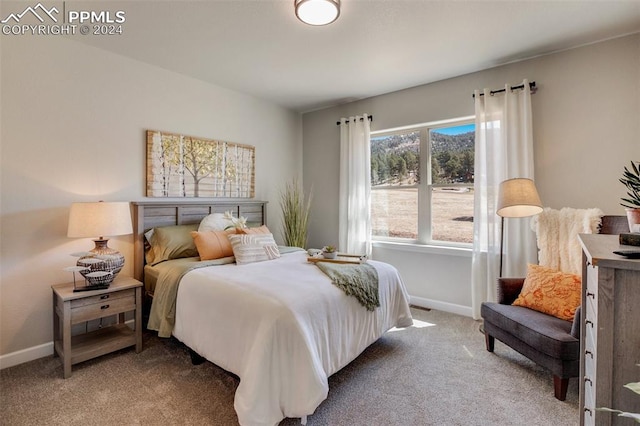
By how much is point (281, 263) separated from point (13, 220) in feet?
6.86

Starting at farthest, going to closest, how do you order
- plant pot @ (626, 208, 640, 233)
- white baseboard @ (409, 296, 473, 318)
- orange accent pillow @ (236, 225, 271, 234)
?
white baseboard @ (409, 296, 473, 318), orange accent pillow @ (236, 225, 271, 234), plant pot @ (626, 208, 640, 233)

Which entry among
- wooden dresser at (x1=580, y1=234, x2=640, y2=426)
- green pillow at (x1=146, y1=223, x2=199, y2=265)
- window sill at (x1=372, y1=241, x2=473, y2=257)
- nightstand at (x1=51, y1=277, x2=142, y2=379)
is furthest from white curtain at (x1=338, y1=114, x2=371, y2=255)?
wooden dresser at (x1=580, y1=234, x2=640, y2=426)

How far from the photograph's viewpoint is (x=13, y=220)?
7.52 feet

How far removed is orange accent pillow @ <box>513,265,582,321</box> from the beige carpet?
47 centimetres

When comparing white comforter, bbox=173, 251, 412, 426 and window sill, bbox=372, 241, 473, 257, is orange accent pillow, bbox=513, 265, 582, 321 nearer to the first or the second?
window sill, bbox=372, 241, 473, 257

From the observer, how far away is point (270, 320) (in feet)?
5.45

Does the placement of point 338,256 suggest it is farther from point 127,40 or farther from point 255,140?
point 127,40

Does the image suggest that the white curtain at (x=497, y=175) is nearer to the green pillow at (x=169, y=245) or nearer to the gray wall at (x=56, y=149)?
the green pillow at (x=169, y=245)

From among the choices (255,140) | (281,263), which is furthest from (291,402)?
(255,140)

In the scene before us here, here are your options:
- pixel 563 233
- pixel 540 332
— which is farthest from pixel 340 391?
pixel 563 233

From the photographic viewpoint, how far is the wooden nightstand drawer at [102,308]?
2.18 metres

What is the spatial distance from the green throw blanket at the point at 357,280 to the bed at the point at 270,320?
0.14 feet

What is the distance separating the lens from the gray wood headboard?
114 inches

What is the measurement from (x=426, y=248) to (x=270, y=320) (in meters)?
2.49
